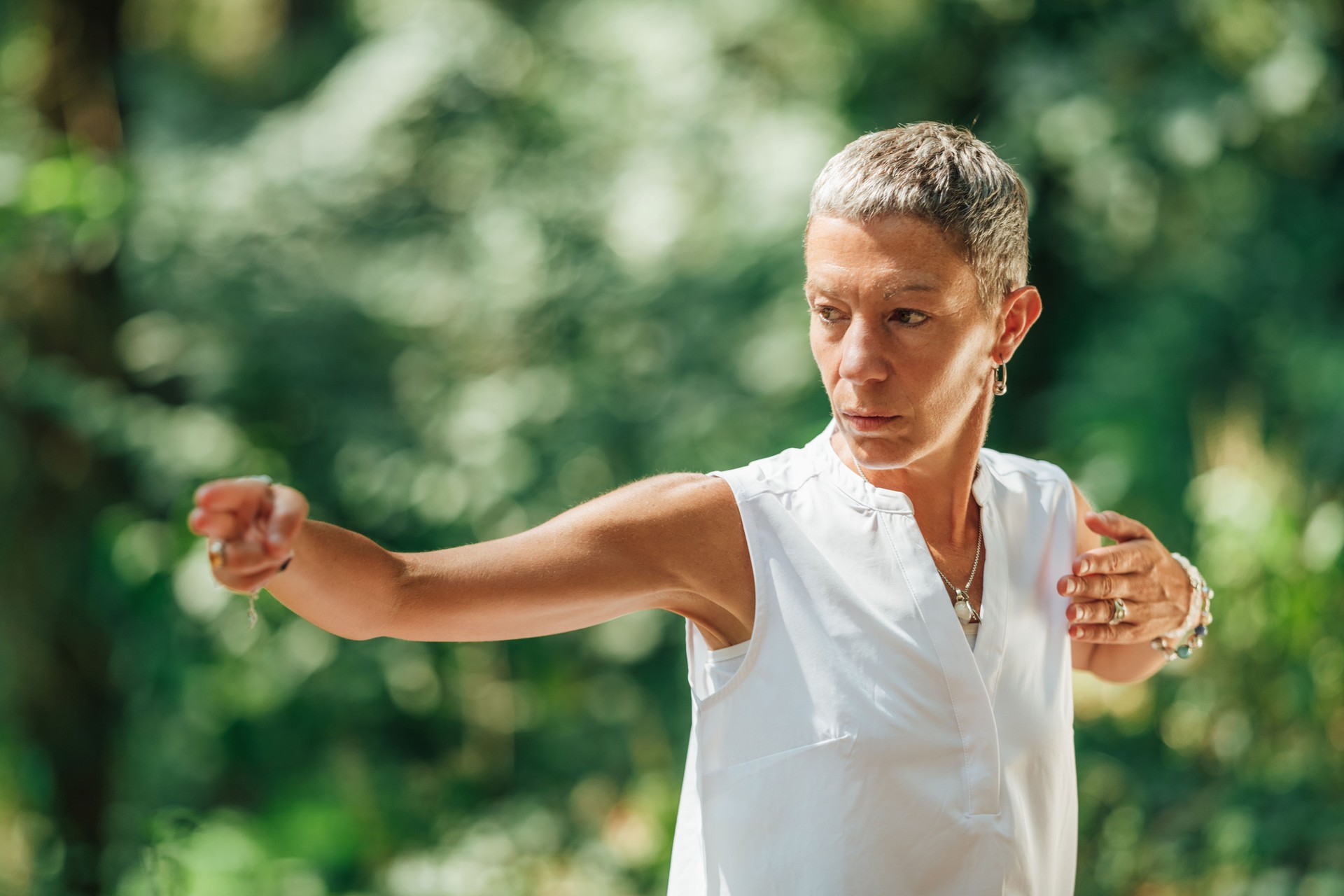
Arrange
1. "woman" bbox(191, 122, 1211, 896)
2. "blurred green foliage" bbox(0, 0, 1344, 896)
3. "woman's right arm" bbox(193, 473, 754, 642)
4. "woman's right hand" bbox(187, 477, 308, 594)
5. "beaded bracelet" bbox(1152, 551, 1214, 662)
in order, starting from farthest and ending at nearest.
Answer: "blurred green foliage" bbox(0, 0, 1344, 896) → "beaded bracelet" bbox(1152, 551, 1214, 662) → "woman" bbox(191, 122, 1211, 896) → "woman's right arm" bbox(193, 473, 754, 642) → "woman's right hand" bbox(187, 477, 308, 594)

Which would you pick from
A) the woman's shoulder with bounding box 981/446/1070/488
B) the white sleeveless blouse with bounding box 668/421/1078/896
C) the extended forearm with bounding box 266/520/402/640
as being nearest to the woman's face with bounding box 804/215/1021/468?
the white sleeveless blouse with bounding box 668/421/1078/896

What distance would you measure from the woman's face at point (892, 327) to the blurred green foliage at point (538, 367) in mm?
2615

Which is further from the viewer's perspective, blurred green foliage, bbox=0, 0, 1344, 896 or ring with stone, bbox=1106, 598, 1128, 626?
blurred green foliage, bbox=0, 0, 1344, 896

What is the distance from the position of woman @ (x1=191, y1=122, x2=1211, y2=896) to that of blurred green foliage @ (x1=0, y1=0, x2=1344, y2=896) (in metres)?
2.53

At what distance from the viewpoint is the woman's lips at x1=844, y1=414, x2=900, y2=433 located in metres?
1.40

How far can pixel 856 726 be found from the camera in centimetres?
136

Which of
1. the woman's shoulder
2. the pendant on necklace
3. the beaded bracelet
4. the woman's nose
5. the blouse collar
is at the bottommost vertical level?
the pendant on necklace

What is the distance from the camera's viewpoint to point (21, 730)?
4.32 m

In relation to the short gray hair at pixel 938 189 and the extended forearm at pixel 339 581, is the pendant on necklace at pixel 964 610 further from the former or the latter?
the extended forearm at pixel 339 581

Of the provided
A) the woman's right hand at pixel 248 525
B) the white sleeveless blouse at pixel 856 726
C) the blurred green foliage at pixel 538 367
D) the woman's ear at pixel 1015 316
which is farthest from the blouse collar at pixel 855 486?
the blurred green foliage at pixel 538 367

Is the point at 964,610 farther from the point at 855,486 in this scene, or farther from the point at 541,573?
the point at 541,573

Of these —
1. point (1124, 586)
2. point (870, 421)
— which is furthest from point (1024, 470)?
point (870, 421)

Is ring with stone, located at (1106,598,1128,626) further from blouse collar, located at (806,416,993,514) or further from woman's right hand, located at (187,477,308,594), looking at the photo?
woman's right hand, located at (187,477,308,594)

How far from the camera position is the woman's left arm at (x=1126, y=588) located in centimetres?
158
